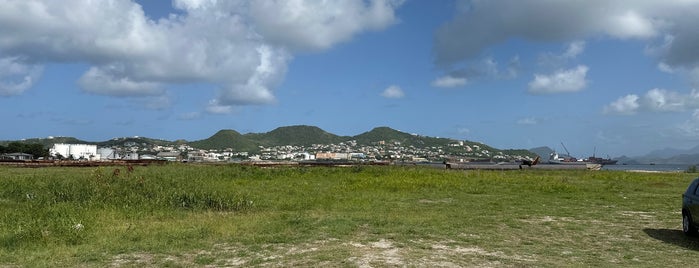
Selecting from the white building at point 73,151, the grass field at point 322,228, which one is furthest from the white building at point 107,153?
the grass field at point 322,228

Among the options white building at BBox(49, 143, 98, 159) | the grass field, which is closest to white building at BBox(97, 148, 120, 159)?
white building at BBox(49, 143, 98, 159)

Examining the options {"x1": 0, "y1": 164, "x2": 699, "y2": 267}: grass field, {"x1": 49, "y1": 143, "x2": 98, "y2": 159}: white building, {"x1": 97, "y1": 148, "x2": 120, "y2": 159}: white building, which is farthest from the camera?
{"x1": 97, "y1": 148, "x2": 120, "y2": 159}: white building

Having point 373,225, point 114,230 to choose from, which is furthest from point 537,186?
point 114,230

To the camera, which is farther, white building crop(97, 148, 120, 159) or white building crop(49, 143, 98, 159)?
white building crop(97, 148, 120, 159)

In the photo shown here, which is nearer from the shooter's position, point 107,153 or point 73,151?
point 73,151

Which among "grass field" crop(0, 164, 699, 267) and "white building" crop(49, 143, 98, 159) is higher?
"white building" crop(49, 143, 98, 159)

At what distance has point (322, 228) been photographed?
1501cm

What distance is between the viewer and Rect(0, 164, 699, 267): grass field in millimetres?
11305

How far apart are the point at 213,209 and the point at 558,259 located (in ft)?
42.0

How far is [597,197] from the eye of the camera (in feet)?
88.6

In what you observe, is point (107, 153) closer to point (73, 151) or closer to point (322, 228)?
point (73, 151)

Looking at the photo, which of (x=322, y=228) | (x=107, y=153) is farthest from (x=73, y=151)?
(x=322, y=228)

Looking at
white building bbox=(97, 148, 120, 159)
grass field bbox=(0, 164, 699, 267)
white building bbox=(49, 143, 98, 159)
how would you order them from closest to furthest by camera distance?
grass field bbox=(0, 164, 699, 267) < white building bbox=(49, 143, 98, 159) < white building bbox=(97, 148, 120, 159)

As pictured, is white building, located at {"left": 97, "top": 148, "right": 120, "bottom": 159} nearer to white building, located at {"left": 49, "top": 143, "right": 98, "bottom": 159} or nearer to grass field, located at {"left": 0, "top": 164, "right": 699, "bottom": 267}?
white building, located at {"left": 49, "top": 143, "right": 98, "bottom": 159}
